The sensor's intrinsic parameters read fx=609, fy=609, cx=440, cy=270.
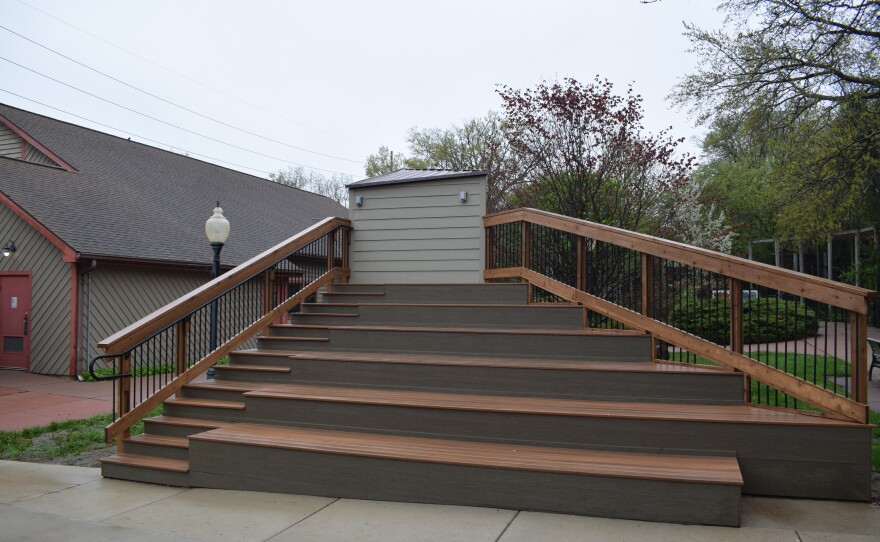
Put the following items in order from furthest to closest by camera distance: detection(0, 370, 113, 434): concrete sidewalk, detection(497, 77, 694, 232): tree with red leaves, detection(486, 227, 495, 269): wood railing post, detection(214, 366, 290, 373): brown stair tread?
detection(497, 77, 694, 232): tree with red leaves, detection(0, 370, 113, 434): concrete sidewalk, detection(486, 227, 495, 269): wood railing post, detection(214, 366, 290, 373): brown stair tread

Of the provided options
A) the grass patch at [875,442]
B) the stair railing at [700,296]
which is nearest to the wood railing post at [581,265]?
the stair railing at [700,296]

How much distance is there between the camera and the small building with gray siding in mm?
12086

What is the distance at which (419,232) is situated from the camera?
8242 mm

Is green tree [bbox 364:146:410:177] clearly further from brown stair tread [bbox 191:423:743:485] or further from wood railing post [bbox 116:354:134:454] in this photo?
brown stair tread [bbox 191:423:743:485]

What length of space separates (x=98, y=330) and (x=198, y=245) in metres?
3.45

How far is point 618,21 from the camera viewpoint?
24.4ft

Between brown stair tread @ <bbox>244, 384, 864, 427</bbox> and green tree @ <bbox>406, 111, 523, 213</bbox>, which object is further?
green tree @ <bbox>406, 111, 523, 213</bbox>

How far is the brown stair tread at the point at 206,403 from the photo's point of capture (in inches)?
213

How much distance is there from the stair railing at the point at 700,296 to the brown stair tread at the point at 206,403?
11.1 feet

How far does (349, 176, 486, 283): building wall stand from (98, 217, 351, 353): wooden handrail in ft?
2.97

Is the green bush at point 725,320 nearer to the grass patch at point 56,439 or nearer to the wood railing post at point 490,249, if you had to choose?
the wood railing post at point 490,249

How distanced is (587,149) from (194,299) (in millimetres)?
6937

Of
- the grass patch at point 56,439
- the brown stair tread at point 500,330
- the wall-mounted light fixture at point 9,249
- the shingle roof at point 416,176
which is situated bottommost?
the grass patch at point 56,439

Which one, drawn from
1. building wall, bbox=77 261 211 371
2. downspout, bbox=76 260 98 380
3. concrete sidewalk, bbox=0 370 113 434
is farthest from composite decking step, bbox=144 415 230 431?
downspout, bbox=76 260 98 380
